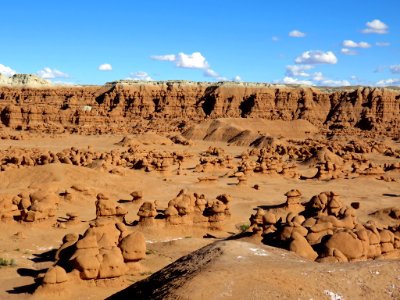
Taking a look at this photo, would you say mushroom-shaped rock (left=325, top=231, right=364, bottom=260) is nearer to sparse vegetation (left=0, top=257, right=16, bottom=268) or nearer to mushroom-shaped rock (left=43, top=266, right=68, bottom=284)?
mushroom-shaped rock (left=43, top=266, right=68, bottom=284)

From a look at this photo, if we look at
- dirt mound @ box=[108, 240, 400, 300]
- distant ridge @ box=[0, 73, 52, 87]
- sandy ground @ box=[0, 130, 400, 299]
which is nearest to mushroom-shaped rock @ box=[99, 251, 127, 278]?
sandy ground @ box=[0, 130, 400, 299]

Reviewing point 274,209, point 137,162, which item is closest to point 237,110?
point 137,162

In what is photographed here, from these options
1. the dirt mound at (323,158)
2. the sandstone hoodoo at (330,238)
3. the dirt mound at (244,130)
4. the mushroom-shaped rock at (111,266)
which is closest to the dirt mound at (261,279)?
the mushroom-shaped rock at (111,266)

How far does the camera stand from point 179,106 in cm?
7162

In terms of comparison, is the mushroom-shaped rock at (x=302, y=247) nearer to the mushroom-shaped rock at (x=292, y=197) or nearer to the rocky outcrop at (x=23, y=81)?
the mushroom-shaped rock at (x=292, y=197)

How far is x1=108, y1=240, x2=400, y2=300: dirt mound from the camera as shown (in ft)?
21.4

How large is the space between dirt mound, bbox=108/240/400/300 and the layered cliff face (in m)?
51.2

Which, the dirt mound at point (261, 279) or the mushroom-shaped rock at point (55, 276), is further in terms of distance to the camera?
the mushroom-shaped rock at point (55, 276)

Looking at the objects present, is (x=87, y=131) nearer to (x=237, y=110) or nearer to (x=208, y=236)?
(x=237, y=110)

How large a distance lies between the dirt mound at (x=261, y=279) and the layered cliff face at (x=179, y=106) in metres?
51.2

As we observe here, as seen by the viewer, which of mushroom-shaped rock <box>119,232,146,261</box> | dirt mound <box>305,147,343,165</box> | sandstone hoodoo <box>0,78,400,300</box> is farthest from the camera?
dirt mound <box>305,147,343,165</box>

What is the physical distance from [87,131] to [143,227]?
4444 centimetres

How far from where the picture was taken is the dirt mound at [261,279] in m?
6.53

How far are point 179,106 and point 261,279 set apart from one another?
215 feet
